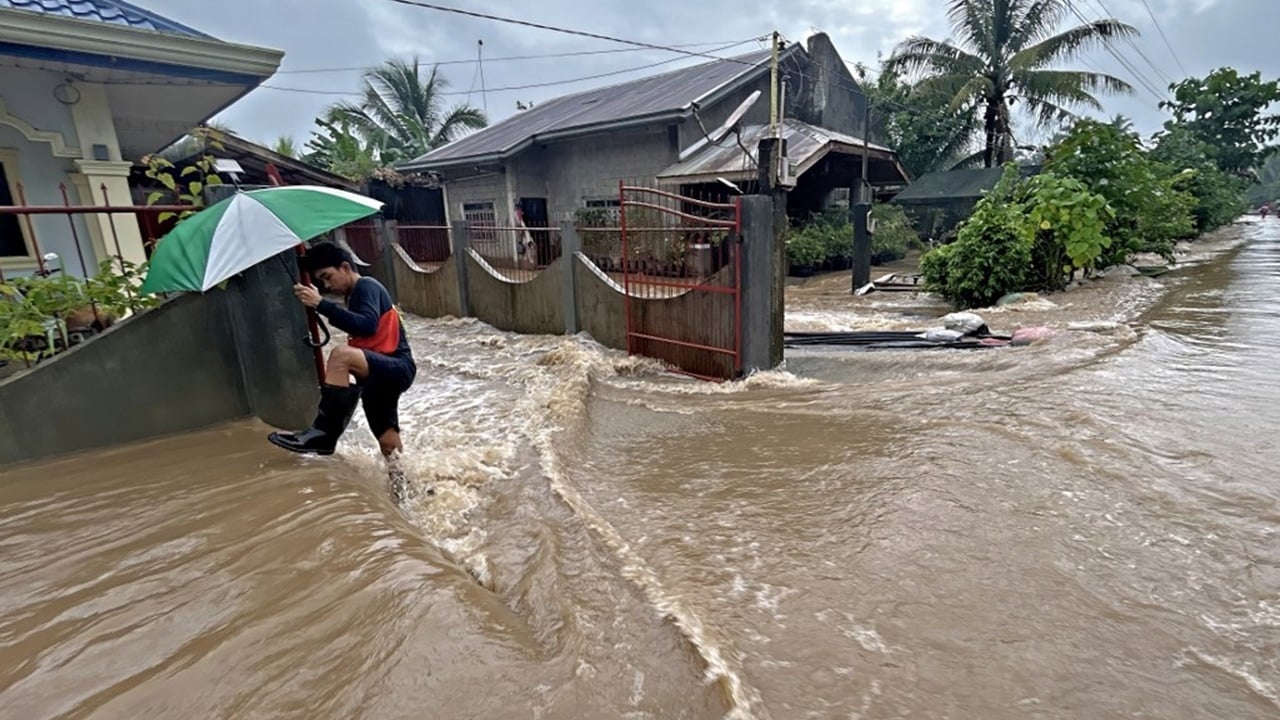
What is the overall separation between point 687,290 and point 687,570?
13.9ft

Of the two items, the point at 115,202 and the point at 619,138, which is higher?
the point at 619,138

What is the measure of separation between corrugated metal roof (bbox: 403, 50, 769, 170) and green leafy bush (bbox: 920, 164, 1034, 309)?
6517mm

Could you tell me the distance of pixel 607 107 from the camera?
56.2ft

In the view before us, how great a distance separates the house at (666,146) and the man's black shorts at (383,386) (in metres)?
9.90

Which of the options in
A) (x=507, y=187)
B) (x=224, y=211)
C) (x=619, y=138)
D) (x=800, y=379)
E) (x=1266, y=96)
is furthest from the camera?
(x=1266, y=96)

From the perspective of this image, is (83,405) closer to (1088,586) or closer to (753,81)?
(1088,586)

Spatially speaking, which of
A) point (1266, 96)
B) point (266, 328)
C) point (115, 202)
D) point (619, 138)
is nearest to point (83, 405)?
point (266, 328)

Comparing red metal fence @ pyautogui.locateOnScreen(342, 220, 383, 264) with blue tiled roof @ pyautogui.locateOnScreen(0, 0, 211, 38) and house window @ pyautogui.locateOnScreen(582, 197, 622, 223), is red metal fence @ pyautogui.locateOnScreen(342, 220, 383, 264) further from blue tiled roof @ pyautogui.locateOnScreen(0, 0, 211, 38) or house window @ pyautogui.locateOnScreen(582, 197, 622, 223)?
blue tiled roof @ pyautogui.locateOnScreen(0, 0, 211, 38)

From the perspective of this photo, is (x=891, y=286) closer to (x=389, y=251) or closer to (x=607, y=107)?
(x=607, y=107)

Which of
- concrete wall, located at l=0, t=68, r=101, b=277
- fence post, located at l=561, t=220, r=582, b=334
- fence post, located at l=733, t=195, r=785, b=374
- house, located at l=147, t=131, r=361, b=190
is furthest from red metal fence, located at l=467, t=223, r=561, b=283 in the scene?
concrete wall, located at l=0, t=68, r=101, b=277

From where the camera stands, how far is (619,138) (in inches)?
609

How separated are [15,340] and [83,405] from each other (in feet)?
1.66

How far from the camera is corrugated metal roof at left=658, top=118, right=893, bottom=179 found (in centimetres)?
1309

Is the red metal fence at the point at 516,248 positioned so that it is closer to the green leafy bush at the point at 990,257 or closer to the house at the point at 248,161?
the house at the point at 248,161
